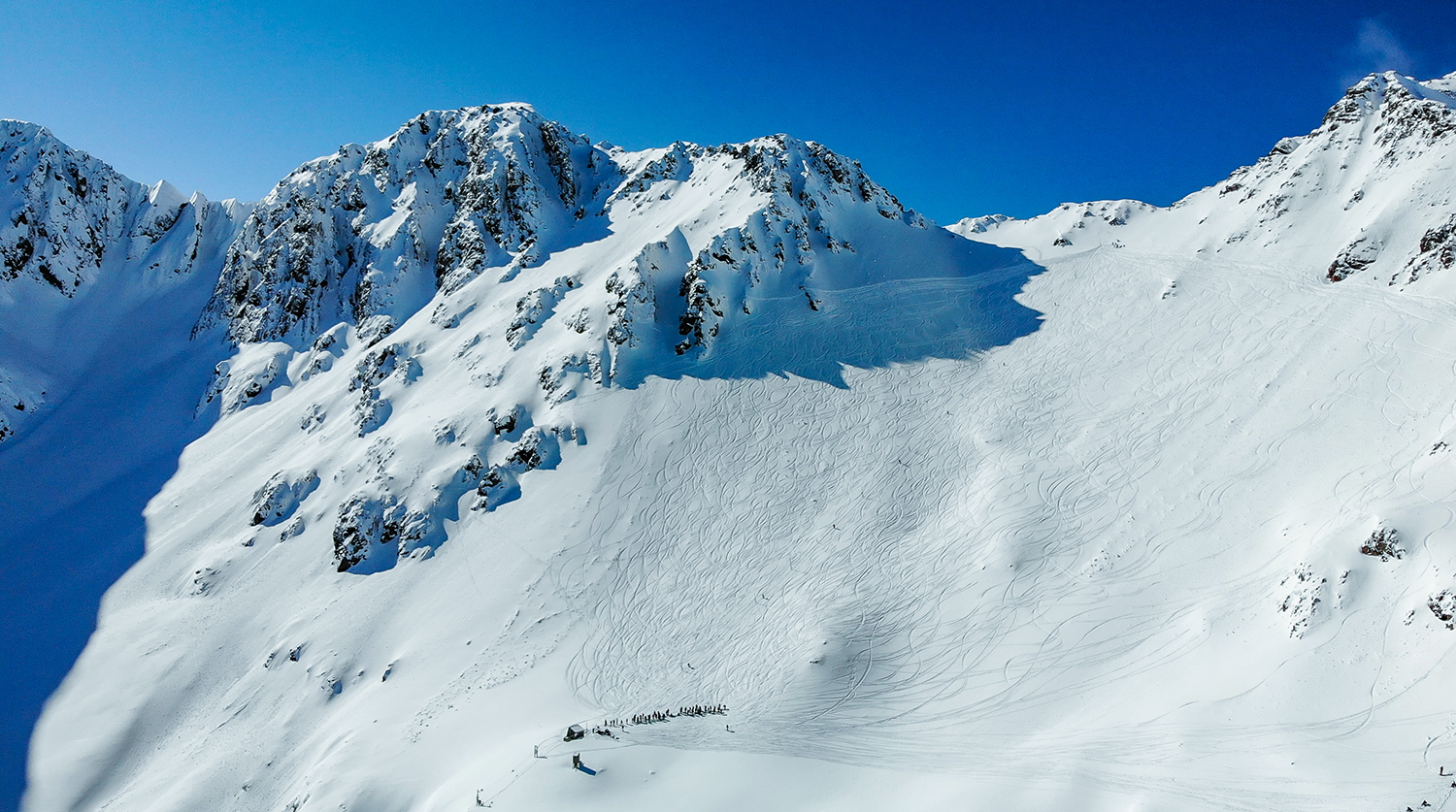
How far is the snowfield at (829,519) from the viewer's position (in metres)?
15.8

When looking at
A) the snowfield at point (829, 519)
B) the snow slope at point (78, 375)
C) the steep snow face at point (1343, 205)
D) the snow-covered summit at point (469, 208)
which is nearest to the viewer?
the snowfield at point (829, 519)

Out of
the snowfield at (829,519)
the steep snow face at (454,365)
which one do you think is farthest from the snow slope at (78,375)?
the steep snow face at (454,365)

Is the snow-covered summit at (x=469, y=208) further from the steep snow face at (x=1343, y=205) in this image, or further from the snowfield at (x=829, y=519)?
the steep snow face at (x=1343, y=205)

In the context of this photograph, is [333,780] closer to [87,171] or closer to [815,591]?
[815,591]

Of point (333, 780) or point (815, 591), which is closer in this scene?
point (333, 780)

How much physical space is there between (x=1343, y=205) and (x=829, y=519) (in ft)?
134

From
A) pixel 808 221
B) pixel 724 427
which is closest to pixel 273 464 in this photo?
pixel 724 427

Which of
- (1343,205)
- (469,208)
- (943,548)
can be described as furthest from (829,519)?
(469,208)

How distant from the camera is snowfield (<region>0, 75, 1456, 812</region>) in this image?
15.8m

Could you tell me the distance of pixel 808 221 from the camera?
50.3 metres

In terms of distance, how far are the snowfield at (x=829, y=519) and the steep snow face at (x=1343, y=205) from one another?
12.2 inches

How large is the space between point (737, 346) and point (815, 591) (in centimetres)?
1985

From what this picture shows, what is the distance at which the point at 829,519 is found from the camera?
28828 mm

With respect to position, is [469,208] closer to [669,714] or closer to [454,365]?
[454,365]
